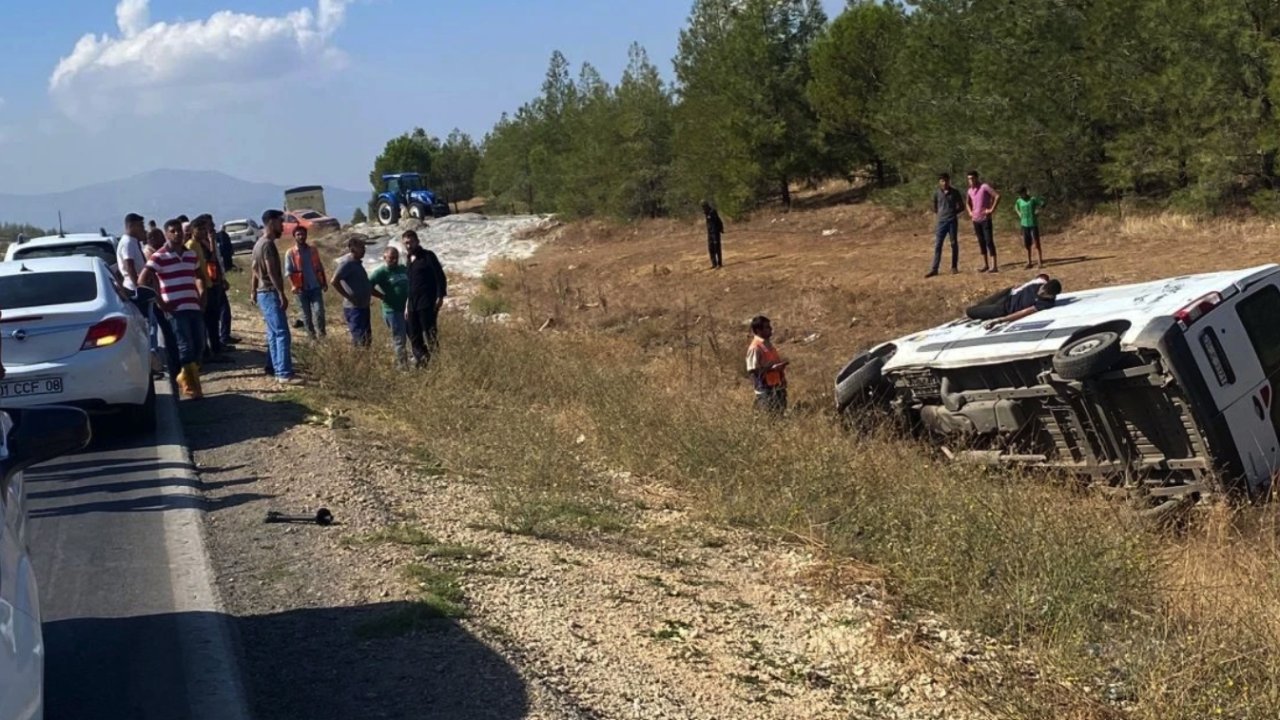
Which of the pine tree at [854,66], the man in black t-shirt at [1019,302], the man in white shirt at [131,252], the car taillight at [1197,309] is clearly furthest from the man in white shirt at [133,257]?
the pine tree at [854,66]

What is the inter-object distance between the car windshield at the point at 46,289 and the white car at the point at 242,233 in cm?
4271

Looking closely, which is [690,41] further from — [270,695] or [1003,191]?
[270,695]

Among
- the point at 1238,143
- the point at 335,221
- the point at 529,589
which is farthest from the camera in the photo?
the point at 335,221

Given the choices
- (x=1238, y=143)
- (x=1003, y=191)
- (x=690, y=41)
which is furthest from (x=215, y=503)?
(x=690, y=41)

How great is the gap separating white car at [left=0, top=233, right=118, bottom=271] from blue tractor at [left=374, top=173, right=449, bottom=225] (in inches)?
1591

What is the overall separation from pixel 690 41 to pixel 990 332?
120ft

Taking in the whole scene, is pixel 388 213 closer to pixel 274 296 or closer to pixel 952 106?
pixel 952 106

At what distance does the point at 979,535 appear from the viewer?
6309 millimetres

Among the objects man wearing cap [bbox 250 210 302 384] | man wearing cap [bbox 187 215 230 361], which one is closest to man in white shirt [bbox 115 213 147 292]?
man wearing cap [bbox 187 215 230 361]

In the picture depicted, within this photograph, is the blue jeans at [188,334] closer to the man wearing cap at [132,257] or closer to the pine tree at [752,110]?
the man wearing cap at [132,257]

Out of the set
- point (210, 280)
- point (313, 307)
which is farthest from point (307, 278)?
point (210, 280)

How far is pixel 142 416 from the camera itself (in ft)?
33.5

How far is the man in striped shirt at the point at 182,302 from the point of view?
38.3 ft

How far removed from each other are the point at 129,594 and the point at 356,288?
7081 millimetres
